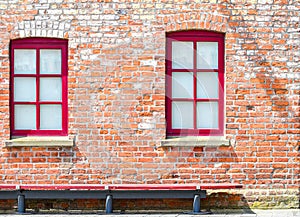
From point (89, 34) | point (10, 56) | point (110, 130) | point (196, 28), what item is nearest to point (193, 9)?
point (196, 28)

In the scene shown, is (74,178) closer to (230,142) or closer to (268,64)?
(230,142)

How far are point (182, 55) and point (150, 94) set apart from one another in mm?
847

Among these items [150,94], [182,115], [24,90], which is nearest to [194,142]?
[182,115]

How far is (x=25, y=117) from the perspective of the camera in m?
10.4

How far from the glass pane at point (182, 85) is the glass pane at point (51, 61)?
1.92m

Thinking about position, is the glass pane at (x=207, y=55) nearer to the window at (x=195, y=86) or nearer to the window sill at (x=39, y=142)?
the window at (x=195, y=86)

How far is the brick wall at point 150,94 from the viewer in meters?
10.2

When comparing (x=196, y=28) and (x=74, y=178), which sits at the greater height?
(x=196, y=28)

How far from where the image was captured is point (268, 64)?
1027 centimetres

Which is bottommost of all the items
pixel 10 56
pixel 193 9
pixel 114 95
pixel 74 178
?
pixel 74 178

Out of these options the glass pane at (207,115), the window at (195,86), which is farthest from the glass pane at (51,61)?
the glass pane at (207,115)

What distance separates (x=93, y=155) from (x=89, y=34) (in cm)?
197

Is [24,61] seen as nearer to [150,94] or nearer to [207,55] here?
[150,94]

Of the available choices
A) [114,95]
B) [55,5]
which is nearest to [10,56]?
[55,5]
